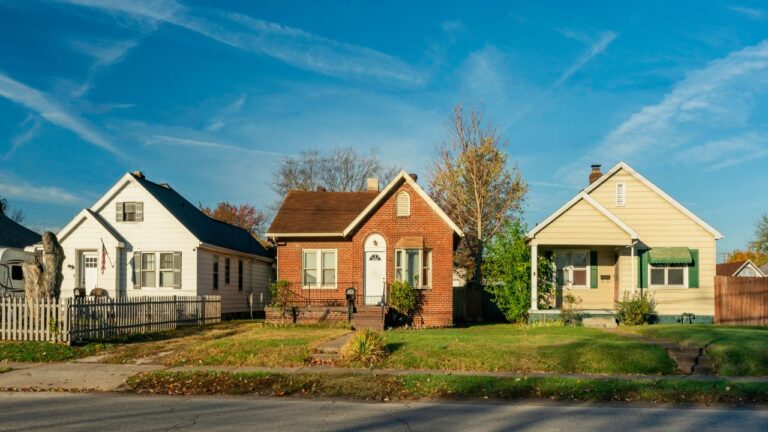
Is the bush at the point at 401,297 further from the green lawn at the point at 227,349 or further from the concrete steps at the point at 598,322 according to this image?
the concrete steps at the point at 598,322

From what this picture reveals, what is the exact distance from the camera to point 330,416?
10.1 meters

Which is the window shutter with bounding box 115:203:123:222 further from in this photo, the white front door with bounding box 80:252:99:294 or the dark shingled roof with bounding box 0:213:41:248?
the dark shingled roof with bounding box 0:213:41:248

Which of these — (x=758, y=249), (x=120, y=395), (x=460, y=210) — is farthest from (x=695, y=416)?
(x=758, y=249)

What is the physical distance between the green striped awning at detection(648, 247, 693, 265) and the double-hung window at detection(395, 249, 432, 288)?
28.9 feet

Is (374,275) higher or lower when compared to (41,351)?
higher

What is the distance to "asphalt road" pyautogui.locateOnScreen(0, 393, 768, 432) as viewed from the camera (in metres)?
9.36

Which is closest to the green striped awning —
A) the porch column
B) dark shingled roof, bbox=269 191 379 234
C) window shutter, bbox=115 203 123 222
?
the porch column

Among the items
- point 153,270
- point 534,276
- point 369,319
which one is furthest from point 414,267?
point 153,270

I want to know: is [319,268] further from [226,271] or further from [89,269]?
[89,269]

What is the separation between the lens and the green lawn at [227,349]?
50.5 ft

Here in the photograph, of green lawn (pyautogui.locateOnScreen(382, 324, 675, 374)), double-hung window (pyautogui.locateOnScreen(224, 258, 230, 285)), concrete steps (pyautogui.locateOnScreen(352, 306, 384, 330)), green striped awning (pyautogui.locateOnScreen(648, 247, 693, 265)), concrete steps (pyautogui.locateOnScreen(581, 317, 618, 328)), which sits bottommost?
concrete steps (pyautogui.locateOnScreen(581, 317, 618, 328))

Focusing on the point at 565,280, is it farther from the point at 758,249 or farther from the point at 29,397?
the point at 758,249

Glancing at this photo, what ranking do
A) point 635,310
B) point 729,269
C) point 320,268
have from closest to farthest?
1. point 635,310
2. point 320,268
3. point 729,269

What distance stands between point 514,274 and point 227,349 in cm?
1358
